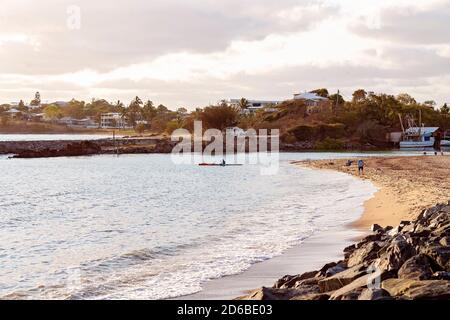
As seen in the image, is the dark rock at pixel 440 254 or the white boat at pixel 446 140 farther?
the white boat at pixel 446 140

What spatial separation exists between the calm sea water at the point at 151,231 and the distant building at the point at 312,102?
94955 mm

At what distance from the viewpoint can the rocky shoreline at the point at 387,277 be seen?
801cm

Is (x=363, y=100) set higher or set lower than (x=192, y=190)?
higher

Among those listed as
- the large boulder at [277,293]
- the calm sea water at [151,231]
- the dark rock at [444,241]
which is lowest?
the calm sea water at [151,231]

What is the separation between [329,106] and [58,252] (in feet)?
402

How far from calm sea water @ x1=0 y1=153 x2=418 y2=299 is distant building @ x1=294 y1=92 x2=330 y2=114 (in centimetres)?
9496

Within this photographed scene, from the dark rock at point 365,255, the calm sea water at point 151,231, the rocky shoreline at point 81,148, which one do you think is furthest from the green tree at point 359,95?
the dark rock at point 365,255

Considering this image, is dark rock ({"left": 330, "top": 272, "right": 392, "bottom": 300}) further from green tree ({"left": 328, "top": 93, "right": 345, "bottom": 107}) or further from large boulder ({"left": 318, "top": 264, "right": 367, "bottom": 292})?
green tree ({"left": 328, "top": 93, "right": 345, "bottom": 107})

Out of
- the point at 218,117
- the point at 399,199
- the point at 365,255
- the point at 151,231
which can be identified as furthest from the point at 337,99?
the point at 365,255

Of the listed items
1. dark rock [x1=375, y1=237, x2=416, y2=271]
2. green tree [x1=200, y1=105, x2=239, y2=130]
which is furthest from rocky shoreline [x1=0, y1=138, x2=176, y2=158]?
dark rock [x1=375, y1=237, x2=416, y2=271]

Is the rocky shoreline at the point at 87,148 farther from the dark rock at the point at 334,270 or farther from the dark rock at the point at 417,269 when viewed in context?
the dark rock at the point at 417,269

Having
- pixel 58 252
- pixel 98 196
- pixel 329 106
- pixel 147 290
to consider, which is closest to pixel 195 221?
pixel 58 252

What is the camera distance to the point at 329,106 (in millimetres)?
136250

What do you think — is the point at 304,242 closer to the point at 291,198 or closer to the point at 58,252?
the point at 58,252
